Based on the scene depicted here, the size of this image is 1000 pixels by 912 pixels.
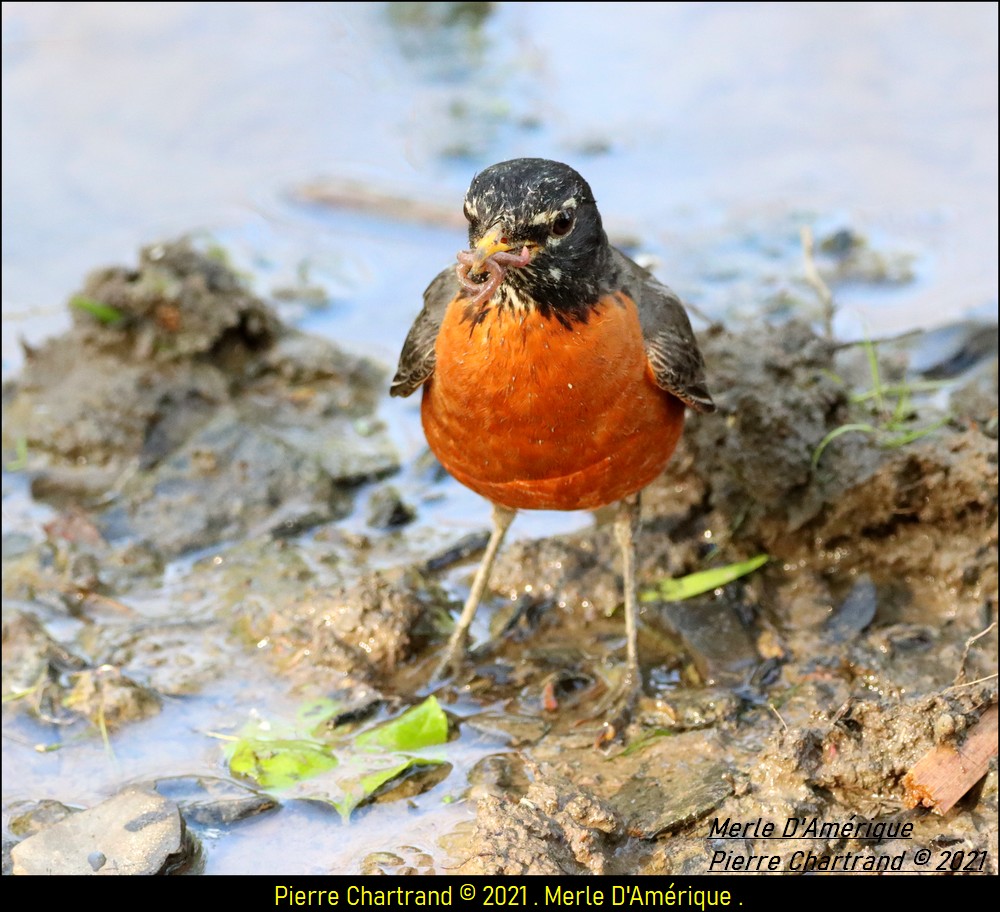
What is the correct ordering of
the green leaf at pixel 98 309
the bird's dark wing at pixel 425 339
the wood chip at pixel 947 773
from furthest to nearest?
the green leaf at pixel 98 309
the bird's dark wing at pixel 425 339
the wood chip at pixel 947 773

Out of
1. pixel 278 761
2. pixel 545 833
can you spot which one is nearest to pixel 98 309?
pixel 278 761

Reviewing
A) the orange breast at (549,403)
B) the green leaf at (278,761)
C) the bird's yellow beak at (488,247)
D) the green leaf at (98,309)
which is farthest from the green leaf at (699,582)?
the green leaf at (98,309)

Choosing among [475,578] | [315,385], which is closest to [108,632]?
[475,578]

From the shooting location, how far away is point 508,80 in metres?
12.1

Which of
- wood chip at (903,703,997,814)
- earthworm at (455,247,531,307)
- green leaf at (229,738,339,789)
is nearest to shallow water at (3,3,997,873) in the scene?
green leaf at (229,738,339,789)

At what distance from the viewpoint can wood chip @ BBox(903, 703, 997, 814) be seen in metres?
5.13

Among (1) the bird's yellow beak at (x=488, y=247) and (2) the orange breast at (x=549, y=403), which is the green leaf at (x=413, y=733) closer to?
(2) the orange breast at (x=549, y=403)

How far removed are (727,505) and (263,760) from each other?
303cm

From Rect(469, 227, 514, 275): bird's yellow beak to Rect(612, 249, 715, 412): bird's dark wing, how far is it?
1.09m

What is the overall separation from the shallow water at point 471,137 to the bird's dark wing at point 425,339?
1850 mm

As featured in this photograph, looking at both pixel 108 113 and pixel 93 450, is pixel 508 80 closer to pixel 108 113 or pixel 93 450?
pixel 108 113

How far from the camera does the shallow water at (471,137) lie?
10039 millimetres

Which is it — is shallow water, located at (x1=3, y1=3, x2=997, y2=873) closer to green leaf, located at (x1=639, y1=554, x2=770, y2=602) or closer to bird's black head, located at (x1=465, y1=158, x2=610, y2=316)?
green leaf, located at (x1=639, y1=554, x2=770, y2=602)

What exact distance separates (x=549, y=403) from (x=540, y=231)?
0.81 m
